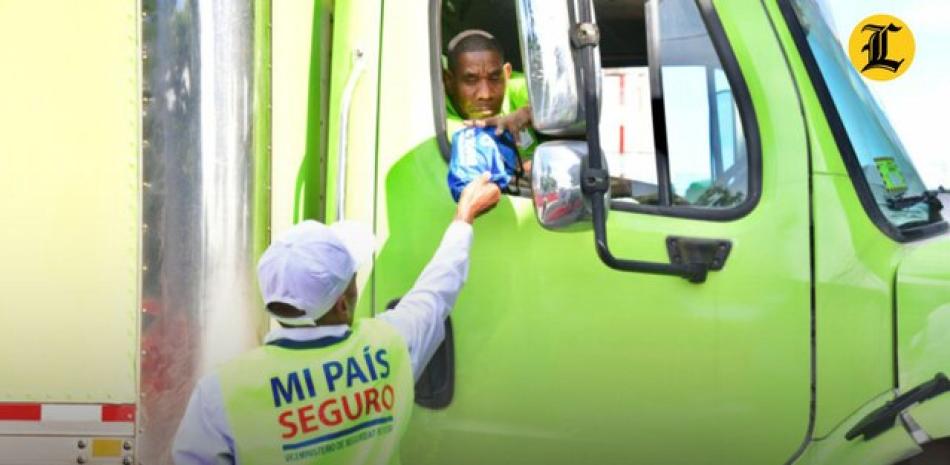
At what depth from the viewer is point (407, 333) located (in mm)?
2695

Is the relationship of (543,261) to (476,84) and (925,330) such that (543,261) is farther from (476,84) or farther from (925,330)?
(925,330)

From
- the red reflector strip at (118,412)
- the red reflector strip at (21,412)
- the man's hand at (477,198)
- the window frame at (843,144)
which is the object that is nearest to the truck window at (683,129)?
the window frame at (843,144)

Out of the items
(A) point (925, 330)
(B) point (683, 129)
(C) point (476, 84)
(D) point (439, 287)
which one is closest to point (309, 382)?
(D) point (439, 287)

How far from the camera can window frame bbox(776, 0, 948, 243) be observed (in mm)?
2951

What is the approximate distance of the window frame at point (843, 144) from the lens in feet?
9.68

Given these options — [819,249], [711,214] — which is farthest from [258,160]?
[819,249]

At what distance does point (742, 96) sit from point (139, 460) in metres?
1.69

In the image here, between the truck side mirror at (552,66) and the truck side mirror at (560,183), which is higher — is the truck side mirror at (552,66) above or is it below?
above

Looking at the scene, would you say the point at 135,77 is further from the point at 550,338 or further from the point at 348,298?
the point at 550,338

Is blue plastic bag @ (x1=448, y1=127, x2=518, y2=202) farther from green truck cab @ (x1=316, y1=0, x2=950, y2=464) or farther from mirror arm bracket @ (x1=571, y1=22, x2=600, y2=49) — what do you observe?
mirror arm bracket @ (x1=571, y1=22, x2=600, y2=49)

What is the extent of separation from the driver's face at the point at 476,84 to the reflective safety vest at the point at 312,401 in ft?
2.77

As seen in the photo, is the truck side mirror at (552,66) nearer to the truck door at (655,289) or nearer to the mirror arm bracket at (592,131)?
the mirror arm bracket at (592,131)

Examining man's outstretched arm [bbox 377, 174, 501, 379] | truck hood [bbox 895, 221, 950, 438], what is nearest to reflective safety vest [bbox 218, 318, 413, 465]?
man's outstretched arm [bbox 377, 174, 501, 379]

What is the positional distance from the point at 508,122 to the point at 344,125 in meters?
0.41
